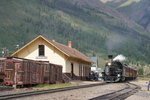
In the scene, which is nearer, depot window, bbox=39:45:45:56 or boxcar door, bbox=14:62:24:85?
boxcar door, bbox=14:62:24:85

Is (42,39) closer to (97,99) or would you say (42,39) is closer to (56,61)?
(56,61)

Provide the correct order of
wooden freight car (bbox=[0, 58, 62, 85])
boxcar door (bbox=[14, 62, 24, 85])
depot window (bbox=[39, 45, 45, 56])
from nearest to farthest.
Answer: wooden freight car (bbox=[0, 58, 62, 85]) < boxcar door (bbox=[14, 62, 24, 85]) < depot window (bbox=[39, 45, 45, 56])

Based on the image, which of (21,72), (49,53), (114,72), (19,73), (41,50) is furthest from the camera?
(114,72)

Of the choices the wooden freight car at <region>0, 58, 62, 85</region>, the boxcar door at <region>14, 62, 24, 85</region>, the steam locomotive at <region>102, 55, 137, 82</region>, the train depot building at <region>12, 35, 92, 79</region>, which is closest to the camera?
the wooden freight car at <region>0, 58, 62, 85</region>

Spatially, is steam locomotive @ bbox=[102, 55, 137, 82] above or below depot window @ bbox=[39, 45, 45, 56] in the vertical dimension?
below

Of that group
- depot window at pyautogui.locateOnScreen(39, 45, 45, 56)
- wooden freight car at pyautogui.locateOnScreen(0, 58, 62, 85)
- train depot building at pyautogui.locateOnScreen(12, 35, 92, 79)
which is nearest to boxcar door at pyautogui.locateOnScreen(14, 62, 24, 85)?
wooden freight car at pyautogui.locateOnScreen(0, 58, 62, 85)

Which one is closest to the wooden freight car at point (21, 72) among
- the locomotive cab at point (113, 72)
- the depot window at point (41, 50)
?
the depot window at point (41, 50)

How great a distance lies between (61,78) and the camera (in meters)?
38.0

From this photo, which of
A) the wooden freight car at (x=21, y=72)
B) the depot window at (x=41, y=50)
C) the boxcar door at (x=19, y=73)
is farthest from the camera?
the depot window at (x=41, y=50)

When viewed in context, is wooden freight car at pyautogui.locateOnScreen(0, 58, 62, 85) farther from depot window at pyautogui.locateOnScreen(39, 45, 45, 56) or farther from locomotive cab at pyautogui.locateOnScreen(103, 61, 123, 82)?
locomotive cab at pyautogui.locateOnScreen(103, 61, 123, 82)

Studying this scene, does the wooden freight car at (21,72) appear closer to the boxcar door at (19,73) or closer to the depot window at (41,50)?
the boxcar door at (19,73)

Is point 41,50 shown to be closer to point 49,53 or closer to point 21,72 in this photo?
point 49,53

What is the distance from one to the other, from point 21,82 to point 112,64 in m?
24.0

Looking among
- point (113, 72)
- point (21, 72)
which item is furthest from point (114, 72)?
point (21, 72)
